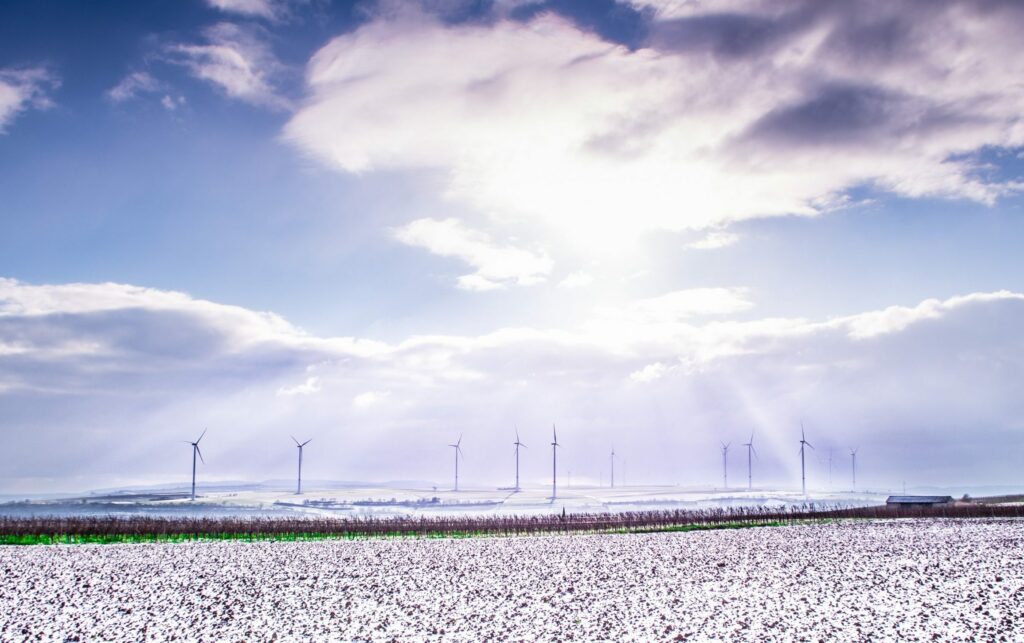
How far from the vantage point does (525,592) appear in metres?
29.2

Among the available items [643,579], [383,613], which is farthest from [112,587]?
[643,579]

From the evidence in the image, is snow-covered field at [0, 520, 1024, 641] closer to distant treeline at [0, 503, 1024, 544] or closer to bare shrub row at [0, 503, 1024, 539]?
distant treeline at [0, 503, 1024, 544]

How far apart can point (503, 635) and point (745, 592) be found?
10.6 metres

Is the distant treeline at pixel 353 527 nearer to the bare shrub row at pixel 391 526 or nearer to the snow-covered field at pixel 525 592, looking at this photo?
the bare shrub row at pixel 391 526

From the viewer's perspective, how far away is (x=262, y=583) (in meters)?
31.9

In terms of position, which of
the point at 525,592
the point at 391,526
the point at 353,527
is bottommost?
the point at 391,526

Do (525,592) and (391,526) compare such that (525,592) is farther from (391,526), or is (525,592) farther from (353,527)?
(391,526)

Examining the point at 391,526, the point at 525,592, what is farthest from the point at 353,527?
the point at 525,592

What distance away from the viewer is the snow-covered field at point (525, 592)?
23281 mm

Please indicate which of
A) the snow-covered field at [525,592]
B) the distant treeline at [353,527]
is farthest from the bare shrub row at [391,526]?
the snow-covered field at [525,592]

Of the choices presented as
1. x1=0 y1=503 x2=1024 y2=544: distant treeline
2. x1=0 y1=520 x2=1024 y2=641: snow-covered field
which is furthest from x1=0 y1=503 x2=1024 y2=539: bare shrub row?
x1=0 y1=520 x2=1024 y2=641: snow-covered field

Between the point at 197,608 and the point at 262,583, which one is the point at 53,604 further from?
the point at 262,583

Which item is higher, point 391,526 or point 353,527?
point 353,527

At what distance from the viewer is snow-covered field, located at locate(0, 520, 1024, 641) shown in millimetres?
23281
